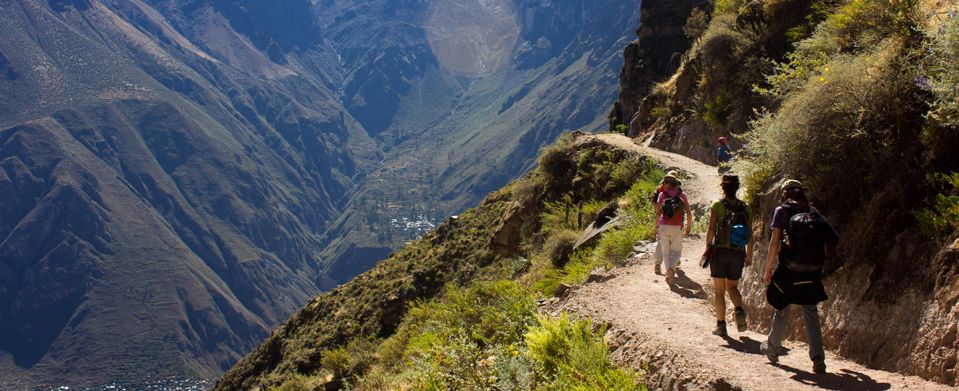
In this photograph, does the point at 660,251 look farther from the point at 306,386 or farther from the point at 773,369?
the point at 306,386

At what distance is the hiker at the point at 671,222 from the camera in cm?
1114

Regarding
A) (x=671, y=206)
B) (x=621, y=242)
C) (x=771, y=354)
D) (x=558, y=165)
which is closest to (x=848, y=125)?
(x=771, y=354)

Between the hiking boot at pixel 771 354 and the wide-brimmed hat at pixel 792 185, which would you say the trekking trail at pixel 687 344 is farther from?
the wide-brimmed hat at pixel 792 185

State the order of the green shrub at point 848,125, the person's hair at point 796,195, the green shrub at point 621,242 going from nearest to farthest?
the person's hair at point 796,195 → the green shrub at point 848,125 → the green shrub at point 621,242

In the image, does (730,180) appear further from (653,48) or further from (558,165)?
(653,48)

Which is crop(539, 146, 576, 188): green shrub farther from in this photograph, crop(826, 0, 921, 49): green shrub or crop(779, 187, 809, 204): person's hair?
crop(779, 187, 809, 204): person's hair

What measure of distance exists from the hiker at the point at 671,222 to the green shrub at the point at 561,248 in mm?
5676

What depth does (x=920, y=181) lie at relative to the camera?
711cm

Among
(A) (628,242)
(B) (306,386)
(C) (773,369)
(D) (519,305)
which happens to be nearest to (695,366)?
(C) (773,369)

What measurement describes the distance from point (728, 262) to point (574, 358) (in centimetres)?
213

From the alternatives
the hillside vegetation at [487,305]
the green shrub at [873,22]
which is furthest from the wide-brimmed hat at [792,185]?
the green shrub at [873,22]

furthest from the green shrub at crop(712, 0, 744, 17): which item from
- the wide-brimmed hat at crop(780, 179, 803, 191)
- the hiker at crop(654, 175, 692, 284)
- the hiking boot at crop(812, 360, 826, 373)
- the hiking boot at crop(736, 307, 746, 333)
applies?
the hiking boot at crop(812, 360, 826, 373)

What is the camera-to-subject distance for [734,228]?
8.01m

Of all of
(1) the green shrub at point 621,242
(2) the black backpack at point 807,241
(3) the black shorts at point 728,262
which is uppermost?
(2) the black backpack at point 807,241
